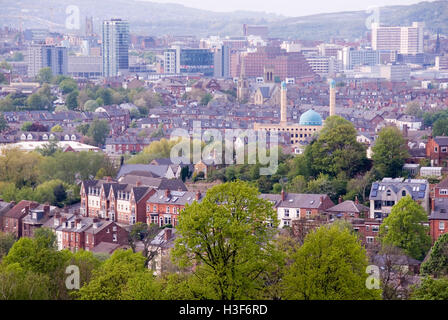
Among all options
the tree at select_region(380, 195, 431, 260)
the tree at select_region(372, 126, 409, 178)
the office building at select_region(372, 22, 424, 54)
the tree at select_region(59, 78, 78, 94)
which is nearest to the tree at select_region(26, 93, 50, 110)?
the tree at select_region(59, 78, 78, 94)

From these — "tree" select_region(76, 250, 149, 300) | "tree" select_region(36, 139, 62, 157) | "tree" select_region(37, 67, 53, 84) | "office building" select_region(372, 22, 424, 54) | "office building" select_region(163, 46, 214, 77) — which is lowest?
"tree" select_region(36, 139, 62, 157)

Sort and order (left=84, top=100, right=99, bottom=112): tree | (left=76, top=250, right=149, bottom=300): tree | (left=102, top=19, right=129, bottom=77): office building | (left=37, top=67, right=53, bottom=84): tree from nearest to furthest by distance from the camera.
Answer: (left=76, top=250, right=149, bottom=300): tree
(left=84, top=100, right=99, bottom=112): tree
(left=37, top=67, right=53, bottom=84): tree
(left=102, top=19, right=129, bottom=77): office building

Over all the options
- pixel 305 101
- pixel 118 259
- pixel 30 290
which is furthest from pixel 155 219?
pixel 305 101

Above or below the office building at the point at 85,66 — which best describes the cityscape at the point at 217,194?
below

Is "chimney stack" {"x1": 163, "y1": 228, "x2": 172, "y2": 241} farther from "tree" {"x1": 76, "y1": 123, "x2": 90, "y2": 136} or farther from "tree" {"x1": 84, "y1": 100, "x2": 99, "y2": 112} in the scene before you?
"tree" {"x1": 84, "y1": 100, "x2": 99, "y2": 112}

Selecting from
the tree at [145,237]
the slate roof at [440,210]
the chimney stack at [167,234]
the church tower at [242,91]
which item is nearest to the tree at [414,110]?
the church tower at [242,91]

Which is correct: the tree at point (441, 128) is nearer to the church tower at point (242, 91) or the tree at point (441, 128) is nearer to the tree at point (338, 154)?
the tree at point (338, 154)
